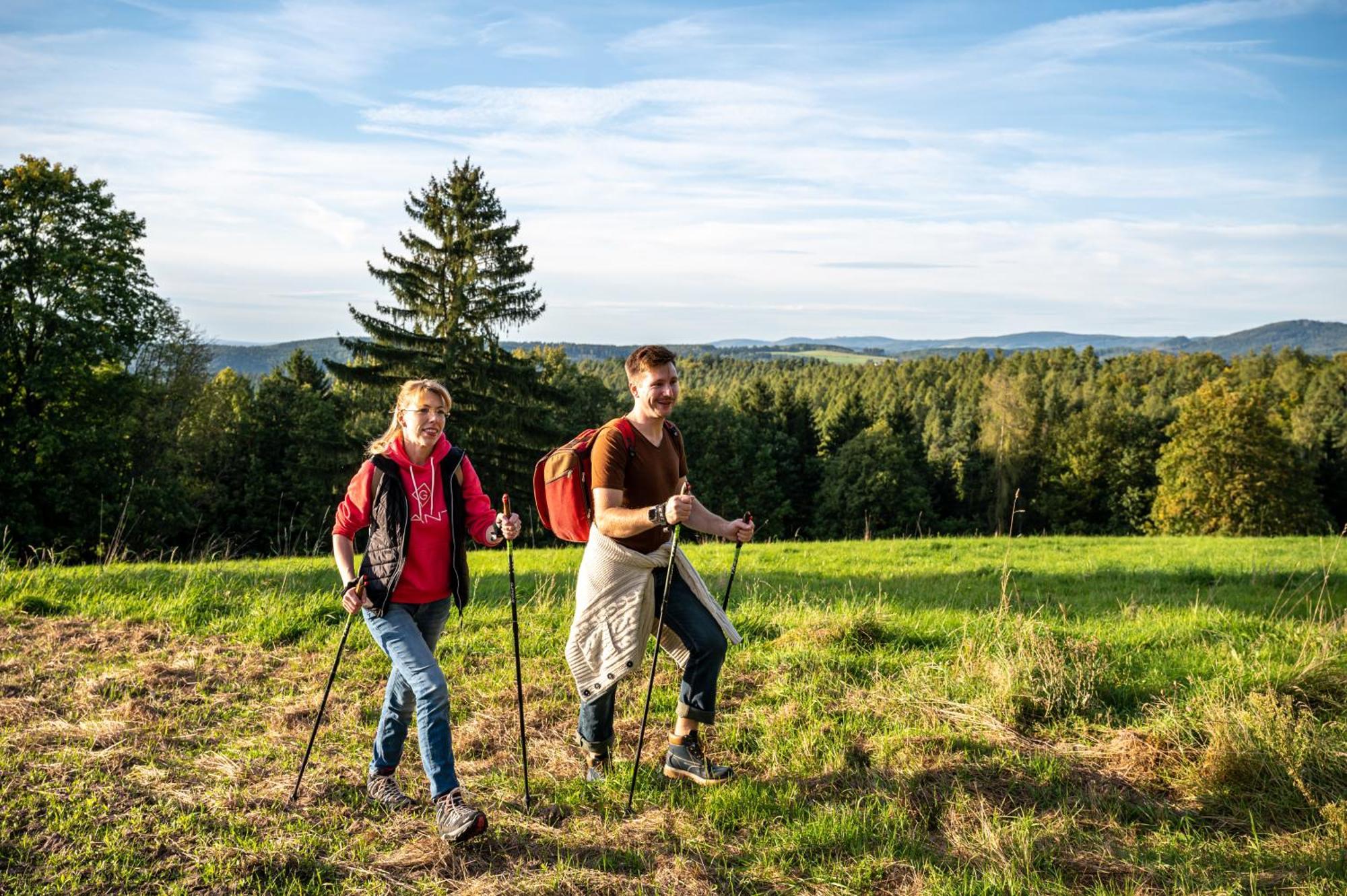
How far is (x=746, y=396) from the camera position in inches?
2392

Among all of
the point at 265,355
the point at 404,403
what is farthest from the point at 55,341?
the point at 265,355

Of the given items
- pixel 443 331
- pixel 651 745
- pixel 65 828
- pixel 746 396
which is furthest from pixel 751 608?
pixel 746 396

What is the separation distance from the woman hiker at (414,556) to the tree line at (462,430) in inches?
301

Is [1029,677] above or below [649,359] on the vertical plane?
below

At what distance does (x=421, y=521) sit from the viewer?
4562 millimetres

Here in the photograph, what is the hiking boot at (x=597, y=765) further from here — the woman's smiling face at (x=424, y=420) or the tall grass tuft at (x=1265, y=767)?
the tall grass tuft at (x=1265, y=767)

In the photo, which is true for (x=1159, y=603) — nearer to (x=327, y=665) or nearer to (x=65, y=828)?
(x=327, y=665)

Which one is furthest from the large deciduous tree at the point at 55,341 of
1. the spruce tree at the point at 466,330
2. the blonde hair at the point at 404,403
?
the blonde hair at the point at 404,403

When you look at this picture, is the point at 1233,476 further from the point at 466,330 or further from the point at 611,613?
the point at 611,613

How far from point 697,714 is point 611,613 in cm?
76

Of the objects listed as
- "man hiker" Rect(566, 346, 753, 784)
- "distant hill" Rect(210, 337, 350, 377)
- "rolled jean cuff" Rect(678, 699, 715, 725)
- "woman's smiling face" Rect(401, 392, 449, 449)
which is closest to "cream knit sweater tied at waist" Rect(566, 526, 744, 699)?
"man hiker" Rect(566, 346, 753, 784)

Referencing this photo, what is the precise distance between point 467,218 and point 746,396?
33.3 metres

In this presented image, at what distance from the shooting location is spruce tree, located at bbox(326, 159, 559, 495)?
1129 inches

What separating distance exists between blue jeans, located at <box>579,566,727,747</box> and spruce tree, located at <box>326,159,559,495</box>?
24244 millimetres
